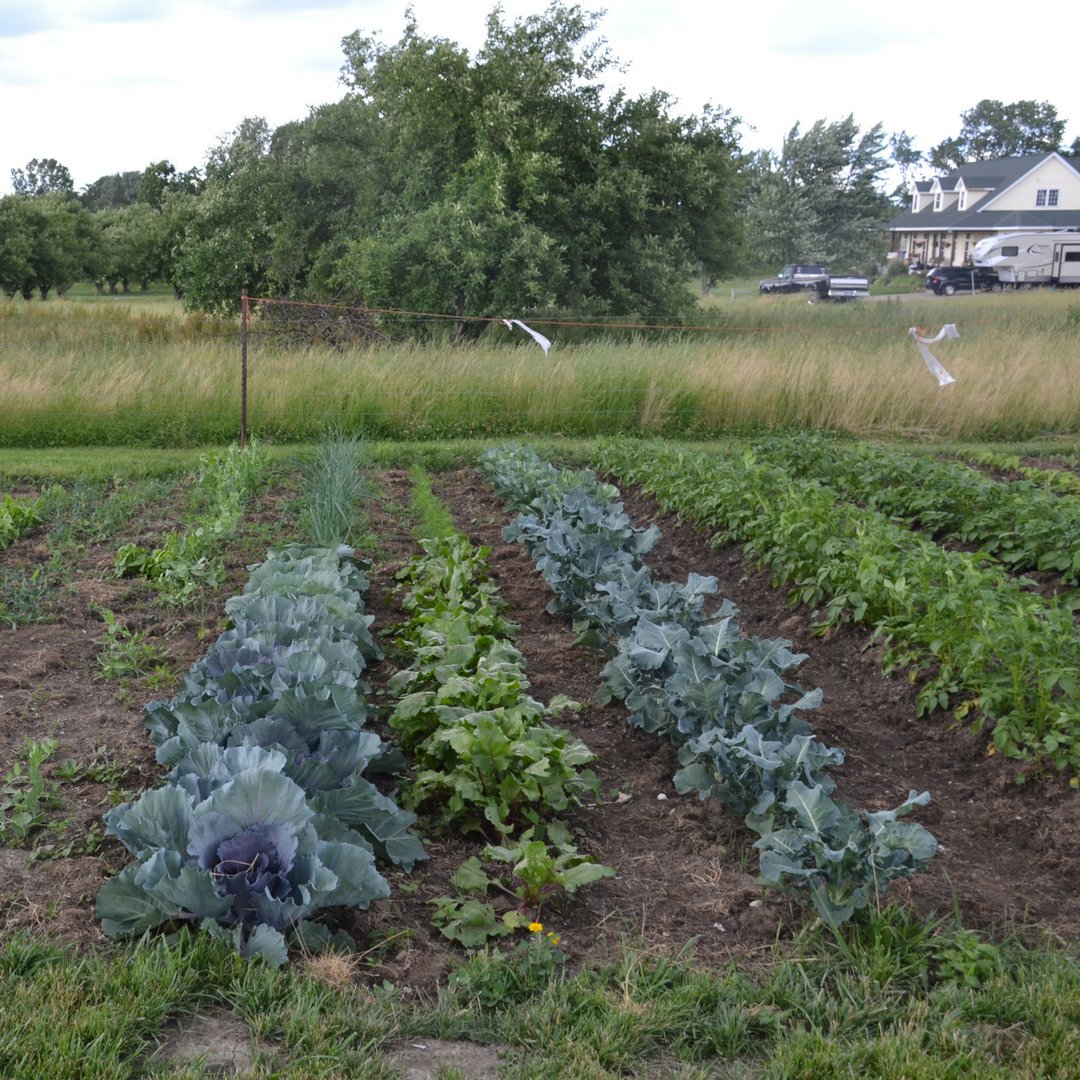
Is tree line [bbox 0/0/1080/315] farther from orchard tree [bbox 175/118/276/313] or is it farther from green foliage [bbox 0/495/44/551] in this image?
green foliage [bbox 0/495/44/551]

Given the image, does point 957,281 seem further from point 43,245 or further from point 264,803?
point 264,803

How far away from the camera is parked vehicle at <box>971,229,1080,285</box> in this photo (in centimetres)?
4119

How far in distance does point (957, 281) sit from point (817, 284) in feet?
17.3

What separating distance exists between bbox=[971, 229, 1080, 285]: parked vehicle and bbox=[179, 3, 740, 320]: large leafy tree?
22723mm

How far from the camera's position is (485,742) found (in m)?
4.12

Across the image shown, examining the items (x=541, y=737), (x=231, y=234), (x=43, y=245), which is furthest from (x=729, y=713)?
(x=43, y=245)

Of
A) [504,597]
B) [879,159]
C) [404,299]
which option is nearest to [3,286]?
[404,299]

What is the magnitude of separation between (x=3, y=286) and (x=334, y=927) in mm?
34525

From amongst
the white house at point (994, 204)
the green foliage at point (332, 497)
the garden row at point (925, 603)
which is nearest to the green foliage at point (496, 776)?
the garden row at point (925, 603)

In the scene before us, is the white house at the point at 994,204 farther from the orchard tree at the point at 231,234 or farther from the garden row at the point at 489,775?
the garden row at the point at 489,775

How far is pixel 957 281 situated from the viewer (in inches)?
1599

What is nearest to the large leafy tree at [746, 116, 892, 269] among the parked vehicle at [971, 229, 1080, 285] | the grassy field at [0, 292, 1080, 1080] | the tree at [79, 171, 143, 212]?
the parked vehicle at [971, 229, 1080, 285]

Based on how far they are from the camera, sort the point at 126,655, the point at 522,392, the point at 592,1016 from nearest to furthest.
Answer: the point at 592,1016
the point at 126,655
the point at 522,392

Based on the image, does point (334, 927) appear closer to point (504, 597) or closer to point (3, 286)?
point (504, 597)
